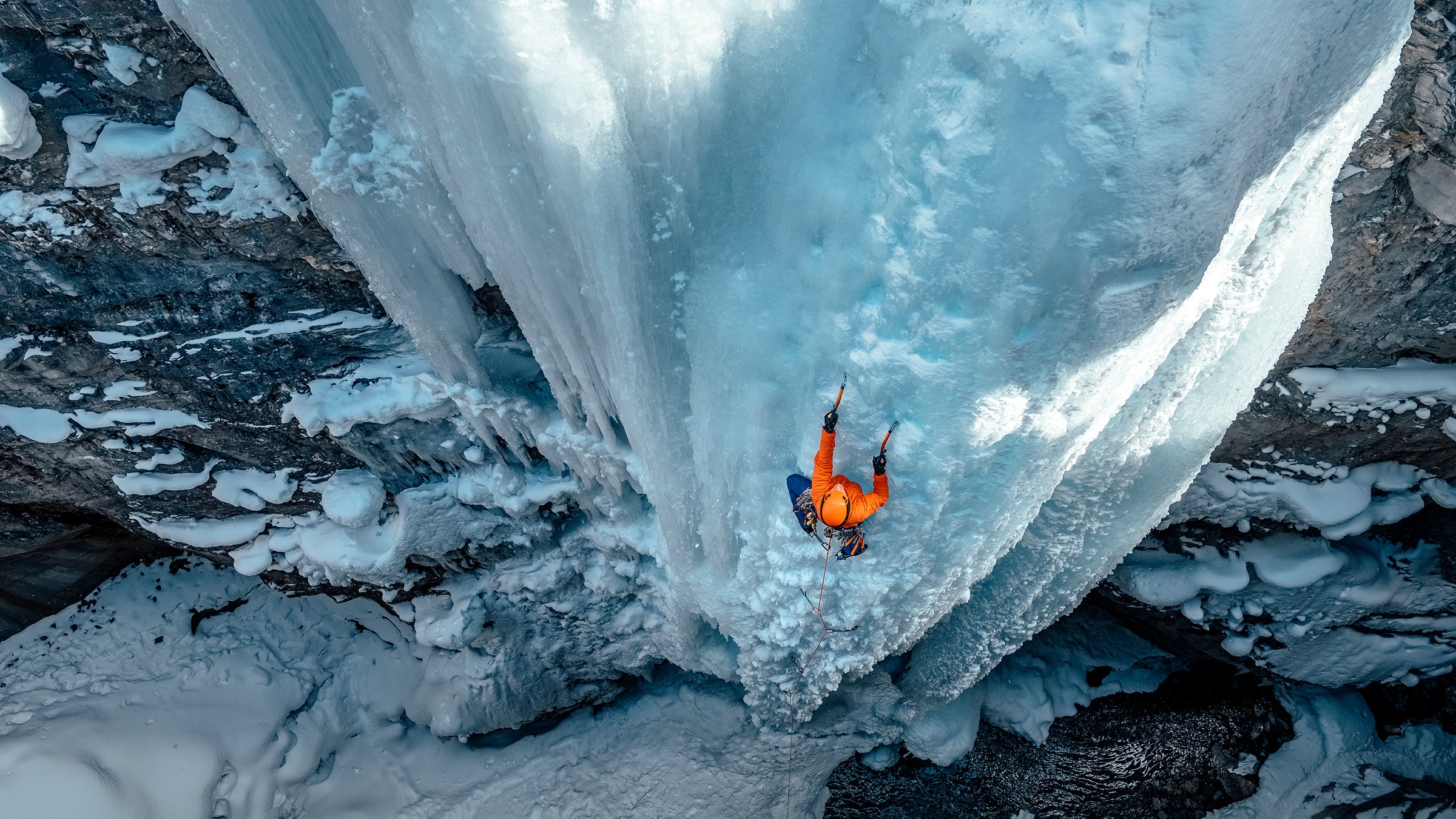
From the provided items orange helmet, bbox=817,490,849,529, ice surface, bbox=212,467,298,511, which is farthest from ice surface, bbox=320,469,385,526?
orange helmet, bbox=817,490,849,529

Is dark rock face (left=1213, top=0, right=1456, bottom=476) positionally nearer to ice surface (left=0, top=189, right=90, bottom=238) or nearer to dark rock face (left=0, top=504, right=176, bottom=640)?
ice surface (left=0, top=189, right=90, bottom=238)

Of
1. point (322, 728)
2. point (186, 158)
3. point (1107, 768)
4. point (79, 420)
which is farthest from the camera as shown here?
point (1107, 768)

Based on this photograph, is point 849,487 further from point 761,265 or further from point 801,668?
point 801,668

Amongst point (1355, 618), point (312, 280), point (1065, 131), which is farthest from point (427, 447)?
point (1355, 618)

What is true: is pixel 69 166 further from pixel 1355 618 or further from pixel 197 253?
pixel 1355 618

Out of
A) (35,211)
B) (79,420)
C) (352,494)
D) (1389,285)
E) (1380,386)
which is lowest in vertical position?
(79,420)

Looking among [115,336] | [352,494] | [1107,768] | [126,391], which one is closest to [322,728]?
[352,494]
